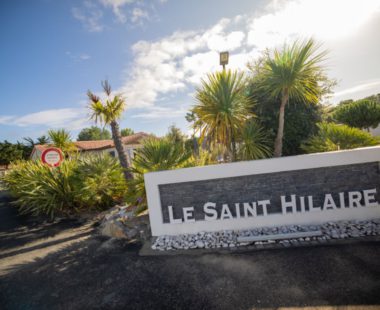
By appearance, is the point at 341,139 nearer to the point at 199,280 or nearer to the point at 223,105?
the point at 223,105

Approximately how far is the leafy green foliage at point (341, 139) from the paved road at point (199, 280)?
3150 millimetres

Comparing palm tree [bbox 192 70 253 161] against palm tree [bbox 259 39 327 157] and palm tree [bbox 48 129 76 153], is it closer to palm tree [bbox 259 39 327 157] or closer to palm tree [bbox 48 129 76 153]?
palm tree [bbox 259 39 327 157]

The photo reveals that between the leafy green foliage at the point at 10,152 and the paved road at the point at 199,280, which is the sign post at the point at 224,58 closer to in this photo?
the paved road at the point at 199,280

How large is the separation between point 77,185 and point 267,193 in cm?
661

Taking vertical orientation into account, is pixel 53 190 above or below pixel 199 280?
above

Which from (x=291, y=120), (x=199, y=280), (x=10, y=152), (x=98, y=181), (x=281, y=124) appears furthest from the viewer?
(x=10, y=152)

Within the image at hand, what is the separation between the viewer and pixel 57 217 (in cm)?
729

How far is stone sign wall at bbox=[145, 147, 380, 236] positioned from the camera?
4.02 metres

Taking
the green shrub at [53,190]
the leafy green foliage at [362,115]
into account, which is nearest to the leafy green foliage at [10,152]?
the green shrub at [53,190]

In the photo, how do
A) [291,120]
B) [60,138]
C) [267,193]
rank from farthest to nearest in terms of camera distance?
1. [60,138]
2. [291,120]
3. [267,193]

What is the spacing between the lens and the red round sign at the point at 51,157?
656cm

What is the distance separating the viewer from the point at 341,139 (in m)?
5.71

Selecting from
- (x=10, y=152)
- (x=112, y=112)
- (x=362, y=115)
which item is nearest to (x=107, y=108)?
(x=112, y=112)

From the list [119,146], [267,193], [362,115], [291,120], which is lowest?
[267,193]
